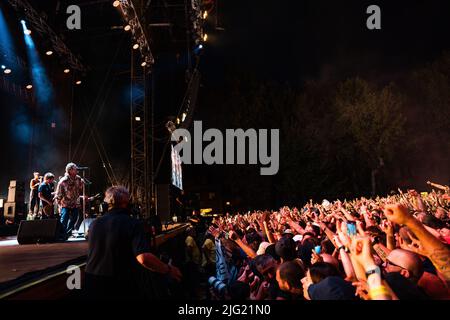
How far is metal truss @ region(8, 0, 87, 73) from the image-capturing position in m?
9.71

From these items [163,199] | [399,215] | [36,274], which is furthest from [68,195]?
[163,199]

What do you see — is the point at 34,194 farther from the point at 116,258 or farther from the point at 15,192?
the point at 116,258

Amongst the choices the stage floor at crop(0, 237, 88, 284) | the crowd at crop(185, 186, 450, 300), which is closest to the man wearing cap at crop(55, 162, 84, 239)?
the stage floor at crop(0, 237, 88, 284)

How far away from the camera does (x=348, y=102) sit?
2297cm

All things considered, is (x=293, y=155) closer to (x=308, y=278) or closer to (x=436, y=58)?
(x=436, y=58)

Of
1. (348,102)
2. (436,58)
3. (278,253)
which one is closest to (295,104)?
(348,102)

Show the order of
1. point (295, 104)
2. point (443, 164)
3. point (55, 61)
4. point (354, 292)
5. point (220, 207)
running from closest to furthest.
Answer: point (354, 292), point (55, 61), point (443, 164), point (295, 104), point (220, 207)

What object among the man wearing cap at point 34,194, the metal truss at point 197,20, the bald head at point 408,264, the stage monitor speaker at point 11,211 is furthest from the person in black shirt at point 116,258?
the metal truss at point 197,20

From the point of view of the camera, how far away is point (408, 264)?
87.4 inches

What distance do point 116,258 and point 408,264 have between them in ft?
6.52

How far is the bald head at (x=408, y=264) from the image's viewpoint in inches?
85.7

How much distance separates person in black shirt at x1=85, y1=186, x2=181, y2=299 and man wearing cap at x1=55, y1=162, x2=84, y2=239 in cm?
456

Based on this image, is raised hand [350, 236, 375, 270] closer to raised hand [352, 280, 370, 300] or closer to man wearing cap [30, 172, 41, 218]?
raised hand [352, 280, 370, 300]
